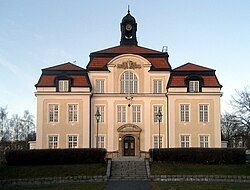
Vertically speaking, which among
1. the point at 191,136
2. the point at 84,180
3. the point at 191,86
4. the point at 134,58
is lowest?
the point at 84,180

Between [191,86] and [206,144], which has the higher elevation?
[191,86]

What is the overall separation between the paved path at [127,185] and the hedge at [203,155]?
846 cm

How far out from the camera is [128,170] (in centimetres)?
3631

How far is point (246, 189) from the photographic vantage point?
2595 centimetres

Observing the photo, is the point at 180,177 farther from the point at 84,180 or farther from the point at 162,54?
the point at 162,54

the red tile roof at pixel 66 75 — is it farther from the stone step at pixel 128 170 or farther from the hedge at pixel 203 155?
the hedge at pixel 203 155

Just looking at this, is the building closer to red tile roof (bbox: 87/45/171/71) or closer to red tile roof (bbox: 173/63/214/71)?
red tile roof (bbox: 173/63/214/71)

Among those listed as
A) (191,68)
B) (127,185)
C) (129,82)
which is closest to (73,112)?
(129,82)

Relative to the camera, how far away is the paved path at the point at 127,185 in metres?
27.4

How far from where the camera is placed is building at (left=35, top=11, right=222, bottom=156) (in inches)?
1902

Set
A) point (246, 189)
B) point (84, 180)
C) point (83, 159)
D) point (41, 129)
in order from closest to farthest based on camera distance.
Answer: point (246, 189), point (84, 180), point (83, 159), point (41, 129)

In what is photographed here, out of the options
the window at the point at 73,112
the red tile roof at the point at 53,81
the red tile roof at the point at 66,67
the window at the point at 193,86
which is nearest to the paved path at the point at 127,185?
the window at the point at 73,112

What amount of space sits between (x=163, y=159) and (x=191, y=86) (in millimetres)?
12233

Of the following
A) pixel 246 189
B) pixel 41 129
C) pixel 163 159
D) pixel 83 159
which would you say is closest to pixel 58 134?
pixel 41 129
